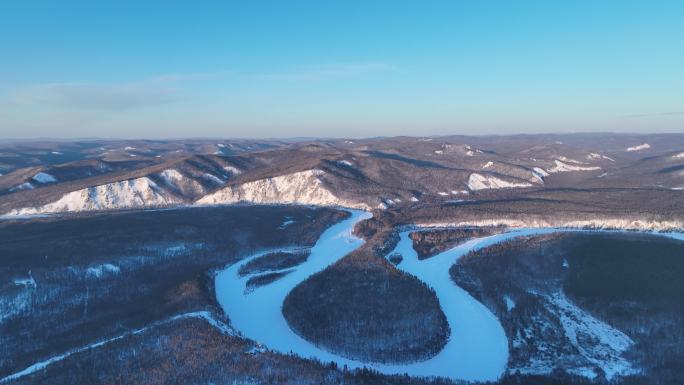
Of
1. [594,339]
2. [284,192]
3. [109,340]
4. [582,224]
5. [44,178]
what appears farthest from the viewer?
[44,178]

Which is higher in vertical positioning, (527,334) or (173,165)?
(173,165)

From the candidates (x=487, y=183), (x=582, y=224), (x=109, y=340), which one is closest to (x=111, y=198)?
(x=109, y=340)

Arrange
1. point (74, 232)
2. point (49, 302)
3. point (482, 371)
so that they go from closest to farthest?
point (482, 371)
point (49, 302)
point (74, 232)

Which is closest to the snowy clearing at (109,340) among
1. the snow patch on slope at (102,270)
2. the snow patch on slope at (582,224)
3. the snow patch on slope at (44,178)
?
the snow patch on slope at (102,270)

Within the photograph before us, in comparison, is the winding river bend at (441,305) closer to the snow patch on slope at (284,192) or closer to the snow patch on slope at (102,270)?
the snow patch on slope at (102,270)

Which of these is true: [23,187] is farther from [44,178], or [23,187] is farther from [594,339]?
[594,339]

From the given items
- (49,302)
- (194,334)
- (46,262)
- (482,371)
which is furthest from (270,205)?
(482,371)

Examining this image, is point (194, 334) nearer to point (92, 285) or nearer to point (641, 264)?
point (92, 285)
